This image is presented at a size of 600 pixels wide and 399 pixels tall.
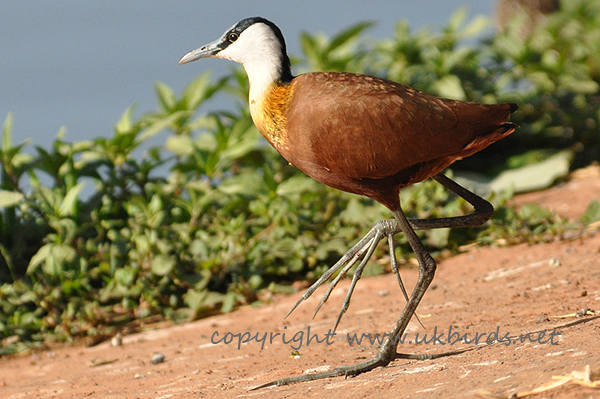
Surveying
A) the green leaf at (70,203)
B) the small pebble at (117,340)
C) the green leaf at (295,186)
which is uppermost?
the green leaf at (70,203)

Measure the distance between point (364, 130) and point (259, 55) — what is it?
2.53 feet

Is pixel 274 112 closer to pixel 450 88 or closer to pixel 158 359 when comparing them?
pixel 158 359

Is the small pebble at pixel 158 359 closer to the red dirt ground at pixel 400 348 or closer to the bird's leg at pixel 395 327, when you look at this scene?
the red dirt ground at pixel 400 348

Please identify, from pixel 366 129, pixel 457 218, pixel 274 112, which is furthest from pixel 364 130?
pixel 457 218

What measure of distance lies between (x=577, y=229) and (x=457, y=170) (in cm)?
204

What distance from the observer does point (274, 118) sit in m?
3.55

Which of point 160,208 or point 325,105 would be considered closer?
point 325,105

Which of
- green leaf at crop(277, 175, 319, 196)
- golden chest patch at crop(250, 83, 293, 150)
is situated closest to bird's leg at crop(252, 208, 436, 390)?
golden chest patch at crop(250, 83, 293, 150)

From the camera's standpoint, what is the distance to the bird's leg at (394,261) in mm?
3346

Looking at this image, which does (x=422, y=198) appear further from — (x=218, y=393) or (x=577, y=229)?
(x=218, y=393)

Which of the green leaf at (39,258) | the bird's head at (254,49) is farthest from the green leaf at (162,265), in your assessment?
the bird's head at (254,49)

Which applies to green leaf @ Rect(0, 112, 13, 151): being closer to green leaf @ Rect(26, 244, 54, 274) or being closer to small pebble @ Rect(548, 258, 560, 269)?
green leaf @ Rect(26, 244, 54, 274)

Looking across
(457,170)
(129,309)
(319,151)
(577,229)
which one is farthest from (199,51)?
(457,170)

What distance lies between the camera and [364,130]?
11.3 feet
